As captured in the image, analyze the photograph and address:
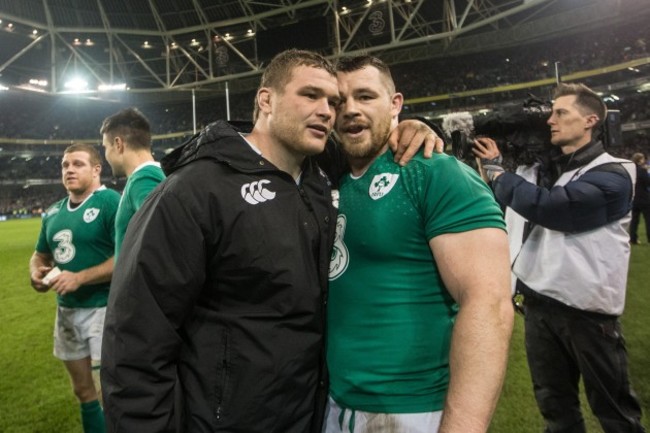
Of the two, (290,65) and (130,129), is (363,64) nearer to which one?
(290,65)

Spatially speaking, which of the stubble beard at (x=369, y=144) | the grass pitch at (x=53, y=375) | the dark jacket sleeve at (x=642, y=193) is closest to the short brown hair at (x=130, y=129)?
the stubble beard at (x=369, y=144)

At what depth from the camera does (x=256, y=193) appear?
1439 mm

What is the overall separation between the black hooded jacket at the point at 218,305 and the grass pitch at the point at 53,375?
2.20 meters

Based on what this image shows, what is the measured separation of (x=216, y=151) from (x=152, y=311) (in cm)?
57

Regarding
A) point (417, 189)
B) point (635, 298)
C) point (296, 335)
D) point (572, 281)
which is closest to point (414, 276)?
point (417, 189)

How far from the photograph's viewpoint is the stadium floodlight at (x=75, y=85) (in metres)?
17.5

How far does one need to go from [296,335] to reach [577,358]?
1.66 meters

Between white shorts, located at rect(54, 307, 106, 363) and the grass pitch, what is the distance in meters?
0.62

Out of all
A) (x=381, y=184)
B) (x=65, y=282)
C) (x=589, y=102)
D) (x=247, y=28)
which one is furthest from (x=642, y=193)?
(x=247, y=28)

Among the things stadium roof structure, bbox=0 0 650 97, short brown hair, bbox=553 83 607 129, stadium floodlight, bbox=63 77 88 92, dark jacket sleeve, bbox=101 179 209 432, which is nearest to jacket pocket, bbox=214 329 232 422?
dark jacket sleeve, bbox=101 179 209 432

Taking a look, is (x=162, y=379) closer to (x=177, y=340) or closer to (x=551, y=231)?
(x=177, y=340)

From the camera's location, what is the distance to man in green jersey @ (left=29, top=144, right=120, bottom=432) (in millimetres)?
2912

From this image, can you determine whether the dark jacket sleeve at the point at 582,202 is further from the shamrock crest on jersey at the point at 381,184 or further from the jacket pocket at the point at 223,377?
the jacket pocket at the point at 223,377

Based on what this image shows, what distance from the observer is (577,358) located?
7.20ft
